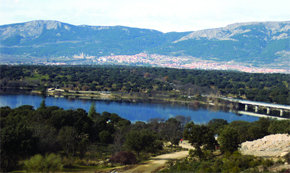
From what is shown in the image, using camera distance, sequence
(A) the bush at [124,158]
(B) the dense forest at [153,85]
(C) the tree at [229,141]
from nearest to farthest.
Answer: (A) the bush at [124,158]
(C) the tree at [229,141]
(B) the dense forest at [153,85]

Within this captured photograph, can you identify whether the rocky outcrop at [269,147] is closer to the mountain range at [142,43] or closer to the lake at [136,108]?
the lake at [136,108]

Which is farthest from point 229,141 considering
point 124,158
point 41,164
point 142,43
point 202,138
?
point 142,43

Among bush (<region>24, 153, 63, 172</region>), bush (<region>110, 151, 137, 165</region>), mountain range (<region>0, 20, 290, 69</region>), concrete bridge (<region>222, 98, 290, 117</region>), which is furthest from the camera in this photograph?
mountain range (<region>0, 20, 290, 69</region>)

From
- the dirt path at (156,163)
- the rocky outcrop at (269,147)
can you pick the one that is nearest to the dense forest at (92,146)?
the dirt path at (156,163)

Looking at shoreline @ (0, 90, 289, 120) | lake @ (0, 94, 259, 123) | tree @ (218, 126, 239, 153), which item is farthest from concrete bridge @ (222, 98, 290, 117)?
tree @ (218, 126, 239, 153)

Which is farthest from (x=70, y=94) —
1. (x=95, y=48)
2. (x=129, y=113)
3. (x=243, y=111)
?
(x=95, y=48)

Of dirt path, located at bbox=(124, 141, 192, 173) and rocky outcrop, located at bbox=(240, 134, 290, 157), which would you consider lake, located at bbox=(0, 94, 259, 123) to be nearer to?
rocky outcrop, located at bbox=(240, 134, 290, 157)

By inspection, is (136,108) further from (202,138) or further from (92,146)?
(202,138)
